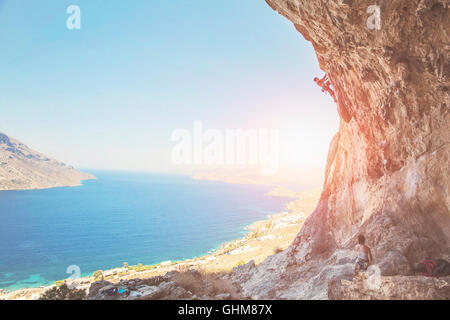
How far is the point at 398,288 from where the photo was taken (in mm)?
5535

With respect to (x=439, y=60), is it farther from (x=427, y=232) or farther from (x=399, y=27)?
(x=427, y=232)

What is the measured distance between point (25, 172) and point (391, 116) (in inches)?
8003

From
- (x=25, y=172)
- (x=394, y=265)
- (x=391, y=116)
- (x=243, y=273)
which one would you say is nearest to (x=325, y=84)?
(x=391, y=116)

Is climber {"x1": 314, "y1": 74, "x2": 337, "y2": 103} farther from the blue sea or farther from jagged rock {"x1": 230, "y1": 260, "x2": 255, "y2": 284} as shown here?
the blue sea

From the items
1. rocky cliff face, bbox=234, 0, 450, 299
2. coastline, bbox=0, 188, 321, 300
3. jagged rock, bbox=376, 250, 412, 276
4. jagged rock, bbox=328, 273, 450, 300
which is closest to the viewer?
jagged rock, bbox=328, 273, 450, 300

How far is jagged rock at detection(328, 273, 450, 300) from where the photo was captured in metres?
5.26

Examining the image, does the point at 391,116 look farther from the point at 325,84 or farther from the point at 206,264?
the point at 206,264

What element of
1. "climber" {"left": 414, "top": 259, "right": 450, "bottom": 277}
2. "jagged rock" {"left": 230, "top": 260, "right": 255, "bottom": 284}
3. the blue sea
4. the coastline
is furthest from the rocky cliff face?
the blue sea

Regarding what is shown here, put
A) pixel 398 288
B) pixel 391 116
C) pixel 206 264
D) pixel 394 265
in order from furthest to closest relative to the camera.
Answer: pixel 206 264 < pixel 391 116 < pixel 394 265 < pixel 398 288

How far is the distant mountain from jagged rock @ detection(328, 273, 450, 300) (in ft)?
607

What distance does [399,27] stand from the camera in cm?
733

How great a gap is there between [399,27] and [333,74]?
17.3ft
